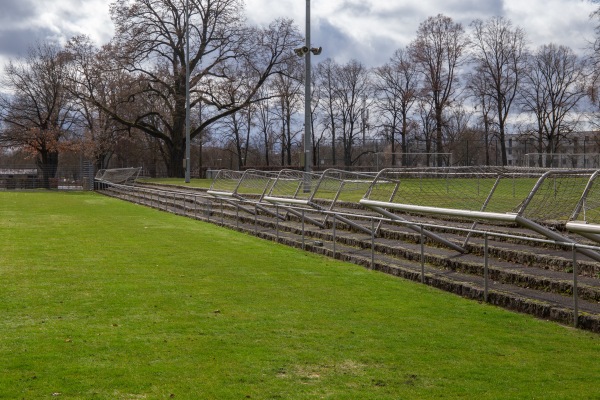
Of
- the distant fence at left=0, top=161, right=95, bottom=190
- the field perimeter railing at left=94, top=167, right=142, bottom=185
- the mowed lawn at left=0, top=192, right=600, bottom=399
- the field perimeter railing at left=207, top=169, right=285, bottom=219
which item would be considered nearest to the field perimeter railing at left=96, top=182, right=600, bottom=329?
the field perimeter railing at left=207, top=169, right=285, bottom=219

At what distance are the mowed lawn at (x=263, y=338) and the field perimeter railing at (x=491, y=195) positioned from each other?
Result: 118cm

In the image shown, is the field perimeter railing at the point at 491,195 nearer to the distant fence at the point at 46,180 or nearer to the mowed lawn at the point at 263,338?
the mowed lawn at the point at 263,338

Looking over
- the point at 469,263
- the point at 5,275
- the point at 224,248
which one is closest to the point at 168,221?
the point at 224,248

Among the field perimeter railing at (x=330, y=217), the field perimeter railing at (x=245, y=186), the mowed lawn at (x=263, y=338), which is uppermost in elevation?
the field perimeter railing at (x=245, y=186)

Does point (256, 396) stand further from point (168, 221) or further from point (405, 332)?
point (168, 221)

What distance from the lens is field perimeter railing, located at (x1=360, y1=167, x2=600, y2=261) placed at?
9078mm

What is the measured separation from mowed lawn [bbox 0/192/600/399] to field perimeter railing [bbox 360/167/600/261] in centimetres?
118

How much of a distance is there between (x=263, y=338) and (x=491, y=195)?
6.17 m

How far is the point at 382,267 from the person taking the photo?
Answer: 11.8 metres

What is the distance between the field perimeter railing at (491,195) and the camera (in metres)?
9.08

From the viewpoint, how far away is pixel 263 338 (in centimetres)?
716

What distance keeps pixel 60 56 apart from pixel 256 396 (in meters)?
52.2

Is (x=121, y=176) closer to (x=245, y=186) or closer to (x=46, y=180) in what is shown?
(x=46, y=180)

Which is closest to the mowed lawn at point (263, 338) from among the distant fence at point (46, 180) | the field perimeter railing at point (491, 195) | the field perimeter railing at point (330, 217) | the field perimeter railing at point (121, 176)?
the field perimeter railing at point (330, 217)
